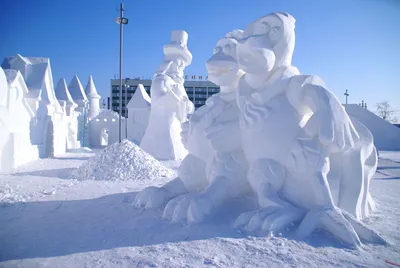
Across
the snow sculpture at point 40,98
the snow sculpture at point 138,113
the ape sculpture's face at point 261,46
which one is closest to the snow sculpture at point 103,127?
the snow sculpture at point 138,113

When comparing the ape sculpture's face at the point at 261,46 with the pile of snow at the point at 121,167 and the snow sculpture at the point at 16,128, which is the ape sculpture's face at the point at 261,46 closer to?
the pile of snow at the point at 121,167

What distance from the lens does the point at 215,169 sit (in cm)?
324

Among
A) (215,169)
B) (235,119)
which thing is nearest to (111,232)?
(215,169)

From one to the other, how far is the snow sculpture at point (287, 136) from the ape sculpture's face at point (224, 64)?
0.28 meters

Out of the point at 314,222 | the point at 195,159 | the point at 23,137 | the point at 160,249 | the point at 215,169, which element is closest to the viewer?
the point at 160,249

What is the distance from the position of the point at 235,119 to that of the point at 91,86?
68.1 feet

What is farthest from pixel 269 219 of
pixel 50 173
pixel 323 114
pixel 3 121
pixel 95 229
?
pixel 3 121

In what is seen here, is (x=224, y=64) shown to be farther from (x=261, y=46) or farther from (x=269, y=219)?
(x=269, y=219)

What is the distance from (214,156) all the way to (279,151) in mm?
815

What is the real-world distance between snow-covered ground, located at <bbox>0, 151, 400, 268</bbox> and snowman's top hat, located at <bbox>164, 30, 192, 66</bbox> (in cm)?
797

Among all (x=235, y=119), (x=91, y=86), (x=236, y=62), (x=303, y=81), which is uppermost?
(x=91, y=86)

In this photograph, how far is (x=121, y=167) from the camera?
640 cm

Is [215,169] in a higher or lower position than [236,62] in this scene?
lower

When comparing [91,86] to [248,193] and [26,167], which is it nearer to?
[26,167]
